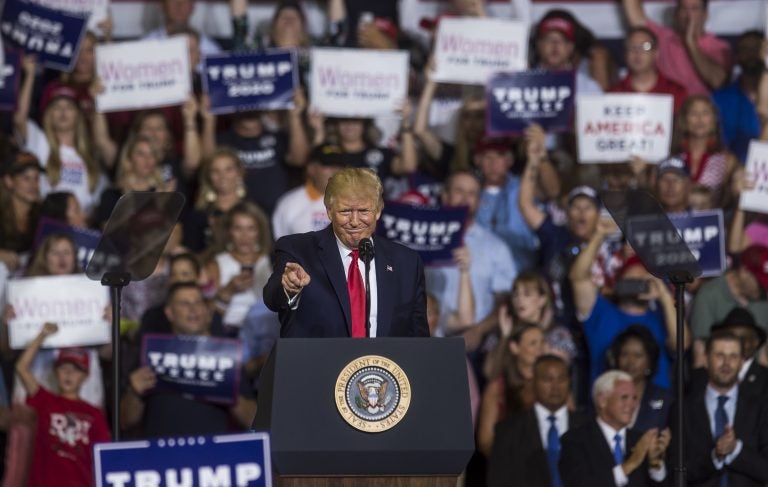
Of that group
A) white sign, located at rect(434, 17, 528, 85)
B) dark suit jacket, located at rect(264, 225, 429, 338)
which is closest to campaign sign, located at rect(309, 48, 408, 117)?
white sign, located at rect(434, 17, 528, 85)

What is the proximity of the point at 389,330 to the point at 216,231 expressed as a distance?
381 centimetres

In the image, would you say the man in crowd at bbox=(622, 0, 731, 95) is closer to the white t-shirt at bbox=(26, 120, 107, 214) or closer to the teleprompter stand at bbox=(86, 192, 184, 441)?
the white t-shirt at bbox=(26, 120, 107, 214)

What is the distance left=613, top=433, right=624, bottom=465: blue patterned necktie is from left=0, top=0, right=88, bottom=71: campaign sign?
3.86 metres

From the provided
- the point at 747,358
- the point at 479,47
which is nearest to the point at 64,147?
the point at 479,47

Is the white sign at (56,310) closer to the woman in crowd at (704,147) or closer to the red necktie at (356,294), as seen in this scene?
the woman in crowd at (704,147)

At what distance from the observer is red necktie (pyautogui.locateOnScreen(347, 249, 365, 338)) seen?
4.64m

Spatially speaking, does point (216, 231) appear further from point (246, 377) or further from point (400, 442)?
point (400, 442)

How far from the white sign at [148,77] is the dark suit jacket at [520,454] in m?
2.92

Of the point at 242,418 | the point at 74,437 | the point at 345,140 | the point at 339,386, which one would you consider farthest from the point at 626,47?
the point at 339,386

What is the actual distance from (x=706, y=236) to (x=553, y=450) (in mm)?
1462

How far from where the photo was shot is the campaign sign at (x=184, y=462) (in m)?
3.77

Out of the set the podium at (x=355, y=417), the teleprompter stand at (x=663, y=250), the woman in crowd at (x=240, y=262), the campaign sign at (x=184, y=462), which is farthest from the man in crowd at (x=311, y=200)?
the campaign sign at (x=184, y=462)

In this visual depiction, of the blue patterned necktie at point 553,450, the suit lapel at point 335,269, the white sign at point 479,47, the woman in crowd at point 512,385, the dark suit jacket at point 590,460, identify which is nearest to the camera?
the suit lapel at point 335,269

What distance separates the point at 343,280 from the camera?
15.2 feet
